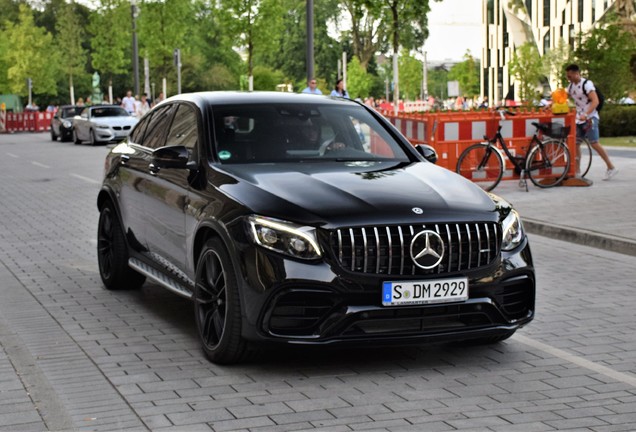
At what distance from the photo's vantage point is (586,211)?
14.3m

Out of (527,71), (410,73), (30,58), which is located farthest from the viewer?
(410,73)

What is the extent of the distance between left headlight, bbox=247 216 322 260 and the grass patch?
24840 millimetres

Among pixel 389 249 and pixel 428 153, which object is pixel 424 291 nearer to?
pixel 389 249

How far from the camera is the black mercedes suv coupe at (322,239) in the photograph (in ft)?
20.3

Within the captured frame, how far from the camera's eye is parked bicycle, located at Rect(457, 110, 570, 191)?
686 inches

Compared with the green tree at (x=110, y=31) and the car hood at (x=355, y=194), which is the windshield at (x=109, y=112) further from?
the car hood at (x=355, y=194)

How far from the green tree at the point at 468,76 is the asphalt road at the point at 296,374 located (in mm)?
114699

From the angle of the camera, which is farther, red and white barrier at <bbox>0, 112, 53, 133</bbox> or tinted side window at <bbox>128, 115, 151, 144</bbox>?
red and white barrier at <bbox>0, 112, 53, 133</bbox>

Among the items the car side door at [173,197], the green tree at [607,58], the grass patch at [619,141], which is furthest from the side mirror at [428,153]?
the green tree at [607,58]

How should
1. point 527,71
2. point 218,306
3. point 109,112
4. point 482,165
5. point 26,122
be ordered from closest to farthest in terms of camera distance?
point 218,306 → point 482,165 → point 109,112 → point 26,122 → point 527,71

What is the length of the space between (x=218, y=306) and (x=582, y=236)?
6.45 meters

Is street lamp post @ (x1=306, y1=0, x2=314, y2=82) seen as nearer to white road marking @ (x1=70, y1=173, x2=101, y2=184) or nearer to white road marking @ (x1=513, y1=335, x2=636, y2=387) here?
white road marking @ (x1=70, y1=173, x2=101, y2=184)

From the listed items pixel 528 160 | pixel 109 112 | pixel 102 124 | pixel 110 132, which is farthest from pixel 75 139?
pixel 528 160

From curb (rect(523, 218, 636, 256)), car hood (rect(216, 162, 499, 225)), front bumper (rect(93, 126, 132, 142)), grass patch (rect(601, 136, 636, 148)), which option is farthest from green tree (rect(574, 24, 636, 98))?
car hood (rect(216, 162, 499, 225))
